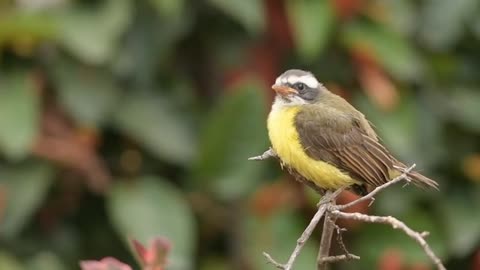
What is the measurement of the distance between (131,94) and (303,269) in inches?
41.5

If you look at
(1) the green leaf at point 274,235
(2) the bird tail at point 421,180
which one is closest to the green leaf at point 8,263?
(1) the green leaf at point 274,235

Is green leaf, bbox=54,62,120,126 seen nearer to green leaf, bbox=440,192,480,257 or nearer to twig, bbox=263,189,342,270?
green leaf, bbox=440,192,480,257

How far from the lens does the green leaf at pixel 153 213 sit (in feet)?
14.8

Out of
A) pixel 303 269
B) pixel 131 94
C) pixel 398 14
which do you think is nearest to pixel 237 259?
pixel 303 269

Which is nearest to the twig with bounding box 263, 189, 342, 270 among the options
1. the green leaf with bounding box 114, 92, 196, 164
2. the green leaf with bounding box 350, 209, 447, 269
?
the green leaf with bounding box 114, 92, 196, 164

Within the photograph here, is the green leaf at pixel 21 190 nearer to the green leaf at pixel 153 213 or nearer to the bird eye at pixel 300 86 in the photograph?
the green leaf at pixel 153 213

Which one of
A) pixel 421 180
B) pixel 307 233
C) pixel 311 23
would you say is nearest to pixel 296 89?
pixel 421 180

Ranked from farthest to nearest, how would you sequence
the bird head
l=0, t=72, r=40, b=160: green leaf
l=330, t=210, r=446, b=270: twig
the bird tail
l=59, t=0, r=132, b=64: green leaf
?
l=59, t=0, r=132, b=64: green leaf
l=0, t=72, r=40, b=160: green leaf
the bird head
the bird tail
l=330, t=210, r=446, b=270: twig

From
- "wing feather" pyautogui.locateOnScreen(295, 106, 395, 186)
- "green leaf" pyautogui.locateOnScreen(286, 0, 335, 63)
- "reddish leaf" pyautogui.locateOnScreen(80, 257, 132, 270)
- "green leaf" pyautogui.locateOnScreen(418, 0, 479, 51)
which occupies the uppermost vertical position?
"green leaf" pyautogui.locateOnScreen(418, 0, 479, 51)

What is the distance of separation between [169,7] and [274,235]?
105 centimetres

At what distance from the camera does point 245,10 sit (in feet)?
15.6

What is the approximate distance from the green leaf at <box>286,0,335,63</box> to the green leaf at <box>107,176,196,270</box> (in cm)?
83

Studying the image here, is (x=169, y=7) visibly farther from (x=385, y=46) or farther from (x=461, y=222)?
(x=461, y=222)

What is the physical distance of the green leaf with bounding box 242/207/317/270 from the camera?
476 centimetres
